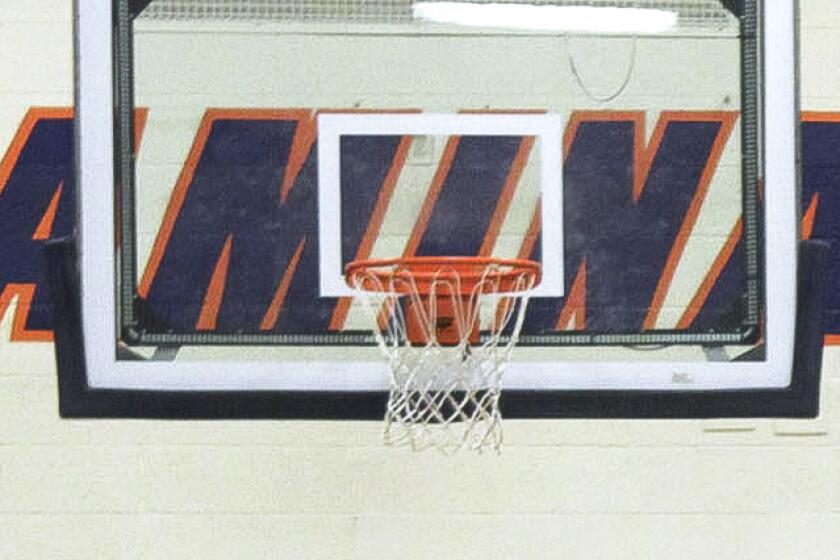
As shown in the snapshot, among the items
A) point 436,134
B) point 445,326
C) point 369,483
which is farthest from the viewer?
point 369,483

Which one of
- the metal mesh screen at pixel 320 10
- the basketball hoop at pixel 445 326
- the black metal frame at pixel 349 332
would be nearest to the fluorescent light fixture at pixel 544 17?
the metal mesh screen at pixel 320 10

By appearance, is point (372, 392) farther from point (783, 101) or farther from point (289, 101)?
point (783, 101)

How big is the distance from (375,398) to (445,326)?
0.20 metres

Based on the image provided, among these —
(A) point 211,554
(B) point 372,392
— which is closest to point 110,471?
(A) point 211,554

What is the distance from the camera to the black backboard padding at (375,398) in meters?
2.01

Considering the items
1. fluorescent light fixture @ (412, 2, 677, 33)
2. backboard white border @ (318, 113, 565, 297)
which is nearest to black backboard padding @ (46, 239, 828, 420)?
backboard white border @ (318, 113, 565, 297)

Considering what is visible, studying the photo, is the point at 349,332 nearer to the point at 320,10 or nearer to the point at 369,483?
the point at 369,483

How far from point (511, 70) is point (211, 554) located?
116 centimetres

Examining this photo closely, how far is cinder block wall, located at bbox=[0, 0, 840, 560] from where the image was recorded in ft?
7.75

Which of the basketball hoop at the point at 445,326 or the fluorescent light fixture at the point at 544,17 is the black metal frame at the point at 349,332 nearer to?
the basketball hoop at the point at 445,326

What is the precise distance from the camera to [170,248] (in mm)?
2062

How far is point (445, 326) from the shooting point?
1.96 m

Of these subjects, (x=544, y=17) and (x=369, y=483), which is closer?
(x=544, y=17)

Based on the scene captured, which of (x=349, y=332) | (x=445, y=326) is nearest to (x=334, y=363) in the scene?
(x=349, y=332)
